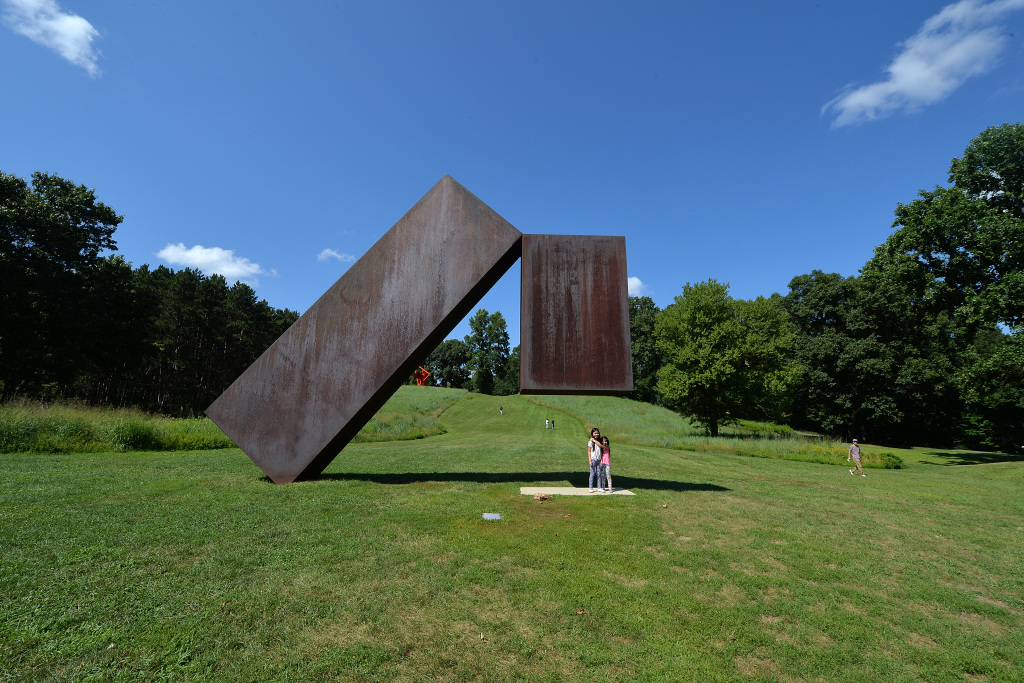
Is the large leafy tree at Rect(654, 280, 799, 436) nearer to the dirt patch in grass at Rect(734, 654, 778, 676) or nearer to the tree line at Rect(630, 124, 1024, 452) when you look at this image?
the tree line at Rect(630, 124, 1024, 452)

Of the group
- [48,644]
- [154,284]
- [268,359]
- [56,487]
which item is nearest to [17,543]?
[48,644]

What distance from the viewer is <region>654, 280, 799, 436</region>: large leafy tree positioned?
33625 mm

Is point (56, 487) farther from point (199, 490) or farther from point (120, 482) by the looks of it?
Answer: point (199, 490)

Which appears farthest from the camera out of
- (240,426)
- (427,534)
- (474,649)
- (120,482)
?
(240,426)

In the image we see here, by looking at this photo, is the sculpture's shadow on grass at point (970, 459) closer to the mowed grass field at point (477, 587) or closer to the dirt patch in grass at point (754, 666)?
the mowed grass field at point (477, 587)

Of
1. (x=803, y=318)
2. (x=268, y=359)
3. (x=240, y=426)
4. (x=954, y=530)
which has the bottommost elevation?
(x=954, y=530)

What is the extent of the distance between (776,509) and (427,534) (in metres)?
6.76

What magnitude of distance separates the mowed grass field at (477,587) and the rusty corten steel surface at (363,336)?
1108 mm

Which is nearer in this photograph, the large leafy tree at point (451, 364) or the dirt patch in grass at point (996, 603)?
the dirt patch in grass at point (996, 603)

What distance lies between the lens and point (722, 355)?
110ft

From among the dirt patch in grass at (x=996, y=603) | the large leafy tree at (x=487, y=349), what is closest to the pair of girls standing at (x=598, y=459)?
the dirt patch in grass at (x=996, y=603)

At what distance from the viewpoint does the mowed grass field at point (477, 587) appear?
3188mm

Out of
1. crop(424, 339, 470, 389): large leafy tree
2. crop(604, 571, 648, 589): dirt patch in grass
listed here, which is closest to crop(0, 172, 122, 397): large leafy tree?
crop(604, 571, 648, 589): dirt patch in grass

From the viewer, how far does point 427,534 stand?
230 inches
